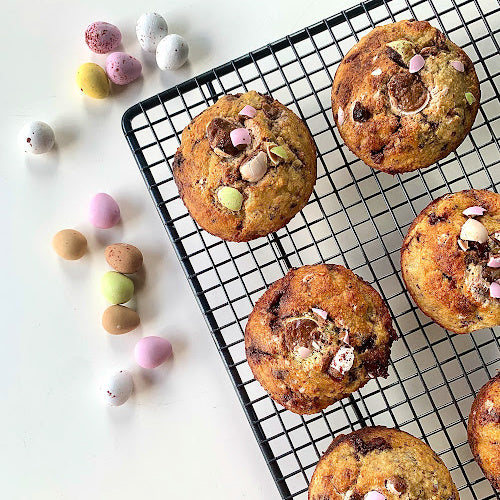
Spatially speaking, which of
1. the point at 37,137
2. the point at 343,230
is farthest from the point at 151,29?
the point at 343,230

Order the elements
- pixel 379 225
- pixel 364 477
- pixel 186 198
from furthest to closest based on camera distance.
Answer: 1. pixel 379 225
2. pixel 186 198
3. pixel 364 477

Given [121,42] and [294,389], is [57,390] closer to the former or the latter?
[294,389]

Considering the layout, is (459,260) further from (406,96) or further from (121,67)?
(121,67)

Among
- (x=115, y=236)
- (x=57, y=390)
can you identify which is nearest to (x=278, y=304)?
(x=115, y=236)

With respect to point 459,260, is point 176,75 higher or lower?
higher

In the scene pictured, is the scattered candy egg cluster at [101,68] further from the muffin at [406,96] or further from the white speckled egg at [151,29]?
the muffin at [406,96]

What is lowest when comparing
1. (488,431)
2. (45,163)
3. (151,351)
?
(488,431)

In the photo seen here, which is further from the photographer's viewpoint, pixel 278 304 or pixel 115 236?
pixel 115 236
